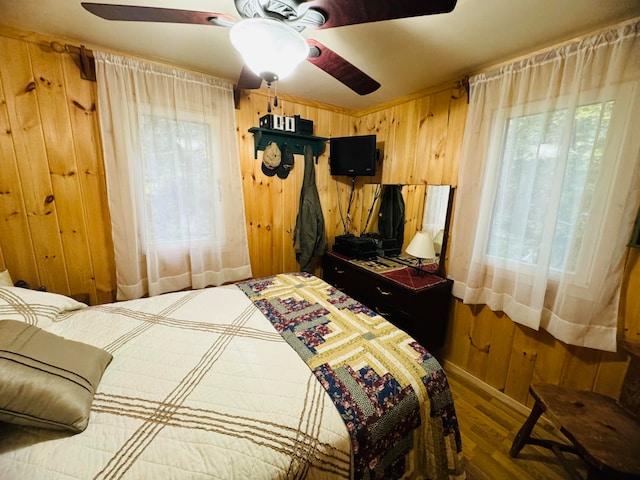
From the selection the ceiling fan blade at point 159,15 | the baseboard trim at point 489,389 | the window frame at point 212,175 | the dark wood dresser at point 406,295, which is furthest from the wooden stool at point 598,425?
the window frame at point 212,175

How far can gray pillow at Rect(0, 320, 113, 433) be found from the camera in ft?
2.25

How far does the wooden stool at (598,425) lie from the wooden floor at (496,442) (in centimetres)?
8

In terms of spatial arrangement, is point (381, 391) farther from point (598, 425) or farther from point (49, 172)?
point (49, 172)

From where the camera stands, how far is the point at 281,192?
2523mm

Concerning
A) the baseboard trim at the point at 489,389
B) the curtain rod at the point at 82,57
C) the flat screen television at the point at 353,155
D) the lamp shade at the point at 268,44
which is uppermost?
the curtain rod at the point at 82,57

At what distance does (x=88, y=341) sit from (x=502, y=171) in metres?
2.44

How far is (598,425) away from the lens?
1.12 meters

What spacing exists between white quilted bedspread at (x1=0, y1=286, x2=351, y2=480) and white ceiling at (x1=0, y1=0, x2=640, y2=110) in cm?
161

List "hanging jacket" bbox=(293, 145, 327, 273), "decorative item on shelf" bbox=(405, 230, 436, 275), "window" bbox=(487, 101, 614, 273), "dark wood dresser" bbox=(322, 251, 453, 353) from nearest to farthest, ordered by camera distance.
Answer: "window" bbox=(487, 101, 614, 273) → "dark wood dresser" bbox=(322, 251, 453, 353) → "decorative item on shelf" bbox=(405, 230, 436, 275) → "hanging jacket" bbox=(293, 145, 327, 273)

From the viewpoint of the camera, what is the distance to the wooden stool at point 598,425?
0.98 metres

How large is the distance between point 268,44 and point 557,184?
1.63 m

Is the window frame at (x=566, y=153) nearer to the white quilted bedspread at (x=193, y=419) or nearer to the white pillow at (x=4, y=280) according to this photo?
the white quilted bedspread at (x=193, y=419)

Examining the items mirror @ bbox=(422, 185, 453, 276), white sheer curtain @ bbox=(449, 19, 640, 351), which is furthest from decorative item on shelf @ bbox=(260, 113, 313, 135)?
white sheer curtain @ bbox=(449, 19, 640, 351)

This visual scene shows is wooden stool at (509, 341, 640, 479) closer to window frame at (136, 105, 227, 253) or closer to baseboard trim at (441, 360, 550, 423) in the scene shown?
baseboard trim at (441, 360, 550, 423)
